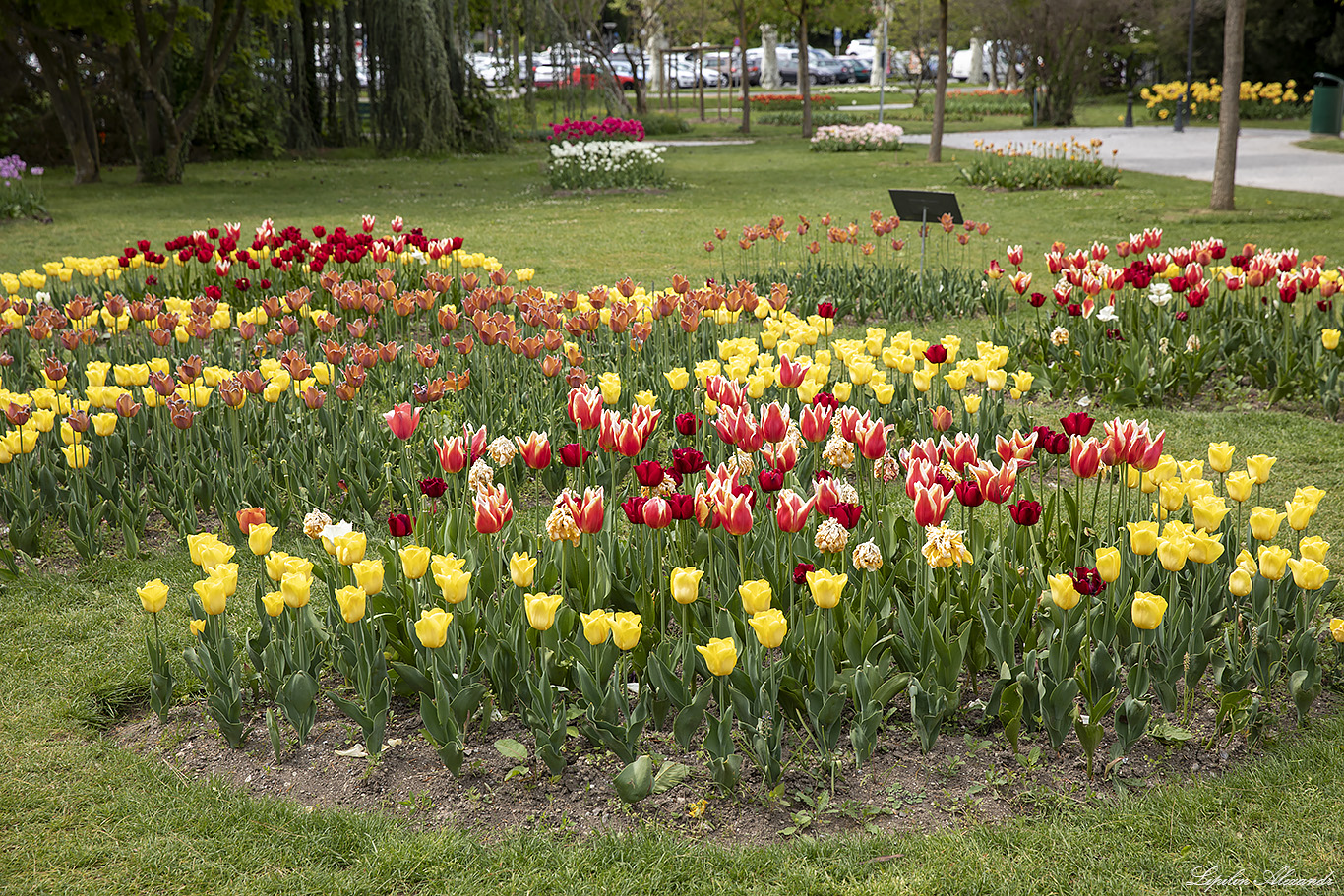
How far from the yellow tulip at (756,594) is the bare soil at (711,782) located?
490 millimetres

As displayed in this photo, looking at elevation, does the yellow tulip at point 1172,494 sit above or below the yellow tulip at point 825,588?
above

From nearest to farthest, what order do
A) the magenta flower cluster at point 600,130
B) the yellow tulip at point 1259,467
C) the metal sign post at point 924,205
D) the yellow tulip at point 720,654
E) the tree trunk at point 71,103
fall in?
the yellow tulip at point 720,654
the yellow tulip at point 1259,467
the metal sign post at point 924,205
the tree trunk at point 71,103
the magenta flower cluster at point 600,130

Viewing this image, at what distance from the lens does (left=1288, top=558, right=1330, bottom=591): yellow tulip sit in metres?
3.12

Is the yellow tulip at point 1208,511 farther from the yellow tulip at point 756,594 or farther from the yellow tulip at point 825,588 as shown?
the yellow tulip at point 756,594

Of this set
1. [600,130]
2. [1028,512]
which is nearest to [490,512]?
[1028,512]

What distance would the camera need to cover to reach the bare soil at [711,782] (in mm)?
3021

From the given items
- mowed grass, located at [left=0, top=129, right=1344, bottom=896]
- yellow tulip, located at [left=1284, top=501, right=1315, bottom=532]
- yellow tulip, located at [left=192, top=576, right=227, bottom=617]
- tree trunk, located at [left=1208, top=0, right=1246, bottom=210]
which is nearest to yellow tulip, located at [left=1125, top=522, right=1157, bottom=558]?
yellow tulip, located at [left=1284, top=501, right=1315, bottom=532]

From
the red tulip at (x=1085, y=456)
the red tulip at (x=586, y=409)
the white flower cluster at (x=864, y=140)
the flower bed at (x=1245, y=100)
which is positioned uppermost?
the flower bed at (x=1245, y=100)

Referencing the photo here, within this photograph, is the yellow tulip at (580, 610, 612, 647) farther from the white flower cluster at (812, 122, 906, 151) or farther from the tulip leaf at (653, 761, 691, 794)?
the white flower cluster at (812, 122, 906, 151)

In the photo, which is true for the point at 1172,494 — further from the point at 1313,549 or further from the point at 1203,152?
the point at 1203,152

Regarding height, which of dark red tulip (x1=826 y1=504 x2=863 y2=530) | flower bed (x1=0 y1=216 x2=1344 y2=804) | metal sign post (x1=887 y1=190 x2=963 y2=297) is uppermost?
metal sign post (x1=887 y1=190 x2=963 y2=297)

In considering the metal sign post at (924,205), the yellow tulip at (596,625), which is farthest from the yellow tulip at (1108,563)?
the metal sign post at (924,205)

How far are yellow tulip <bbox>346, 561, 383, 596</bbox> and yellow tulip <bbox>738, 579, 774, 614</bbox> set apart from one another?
98 centimetres

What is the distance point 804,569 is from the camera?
320 centimetres
